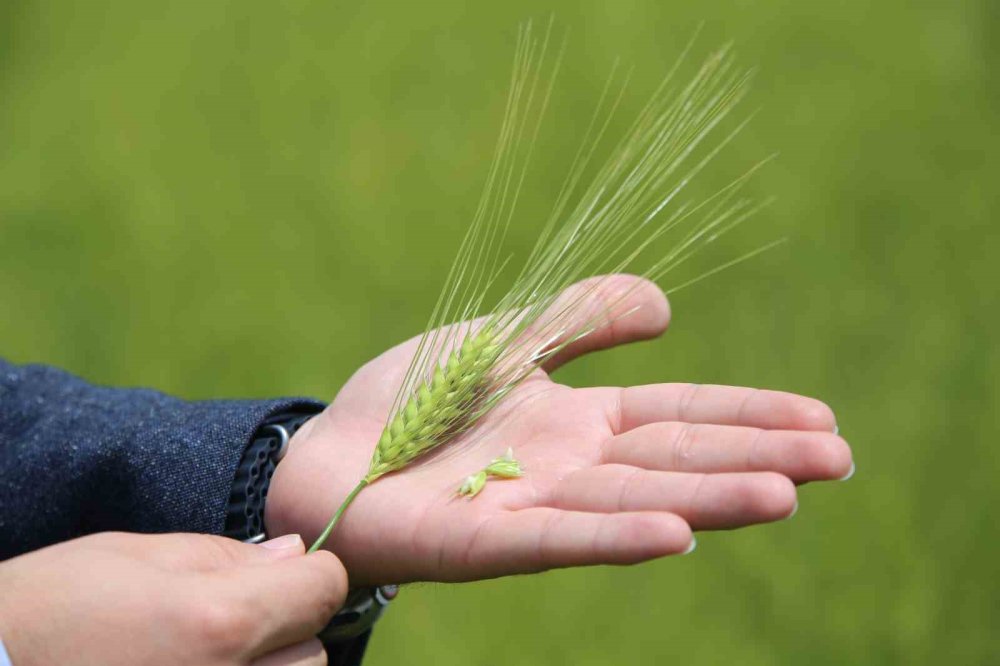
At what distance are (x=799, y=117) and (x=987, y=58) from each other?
724 millimetres

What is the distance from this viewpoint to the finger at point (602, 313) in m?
1.78

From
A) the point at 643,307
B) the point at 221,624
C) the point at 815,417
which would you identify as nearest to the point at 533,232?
the point at 643,307

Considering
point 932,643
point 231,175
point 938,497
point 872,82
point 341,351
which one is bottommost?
point 932,643

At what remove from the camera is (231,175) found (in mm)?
→ 3705

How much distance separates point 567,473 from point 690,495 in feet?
0.80

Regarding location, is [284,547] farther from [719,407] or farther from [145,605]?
[719,407]

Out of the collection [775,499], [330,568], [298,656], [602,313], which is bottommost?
[298,656]

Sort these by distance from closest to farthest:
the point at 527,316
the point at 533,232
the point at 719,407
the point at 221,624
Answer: the point at 221,624, the point at 719,407, the point at 527,316, the point at 533,232

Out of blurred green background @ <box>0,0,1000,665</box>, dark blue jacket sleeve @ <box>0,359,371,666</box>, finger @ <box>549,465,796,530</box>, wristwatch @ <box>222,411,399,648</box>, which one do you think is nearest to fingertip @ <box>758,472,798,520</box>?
finger @ <box>549,465,796,530</box>

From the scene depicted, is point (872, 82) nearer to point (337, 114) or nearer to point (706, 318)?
point (706, 318)

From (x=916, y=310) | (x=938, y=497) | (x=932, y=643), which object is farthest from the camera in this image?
(x=916, y=310)

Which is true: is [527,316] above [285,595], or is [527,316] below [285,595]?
above

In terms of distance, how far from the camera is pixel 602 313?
5.91ft

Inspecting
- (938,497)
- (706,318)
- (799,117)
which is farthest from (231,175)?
(938,497)
